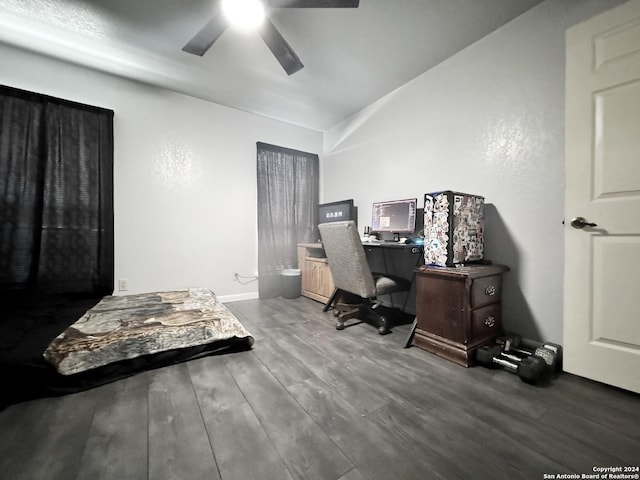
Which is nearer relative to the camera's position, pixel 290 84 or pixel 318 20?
pixel 318 20

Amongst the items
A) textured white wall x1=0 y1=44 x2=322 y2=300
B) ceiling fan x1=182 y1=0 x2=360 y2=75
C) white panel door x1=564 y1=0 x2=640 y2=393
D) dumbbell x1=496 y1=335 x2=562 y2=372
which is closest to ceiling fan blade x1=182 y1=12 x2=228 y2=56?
ceiling fan x1=182 y1=0 x2=360 y2=75

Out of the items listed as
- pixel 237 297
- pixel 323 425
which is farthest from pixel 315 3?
pixel 237 297

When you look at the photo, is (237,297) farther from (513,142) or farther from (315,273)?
(513,142)

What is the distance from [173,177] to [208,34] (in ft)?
5.41

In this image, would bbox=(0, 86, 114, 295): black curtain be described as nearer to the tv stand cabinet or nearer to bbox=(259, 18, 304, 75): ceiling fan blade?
bbox=(259, 18, 304, 75): ceiling fan blade

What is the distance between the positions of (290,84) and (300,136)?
1132mm

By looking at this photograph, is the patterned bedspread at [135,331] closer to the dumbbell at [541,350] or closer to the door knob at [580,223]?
the dumbbell at [541,350]

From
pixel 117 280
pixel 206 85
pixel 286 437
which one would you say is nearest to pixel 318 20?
pixel 206 85

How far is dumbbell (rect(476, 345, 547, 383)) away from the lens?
4.61ft

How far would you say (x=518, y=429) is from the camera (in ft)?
3.55

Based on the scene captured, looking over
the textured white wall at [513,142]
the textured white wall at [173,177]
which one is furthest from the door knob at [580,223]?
the textured white wall at [173,177]

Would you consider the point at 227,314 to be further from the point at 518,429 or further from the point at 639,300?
the point at 639,300

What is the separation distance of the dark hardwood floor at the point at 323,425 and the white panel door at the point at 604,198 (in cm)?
22

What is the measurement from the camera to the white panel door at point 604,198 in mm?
1307
